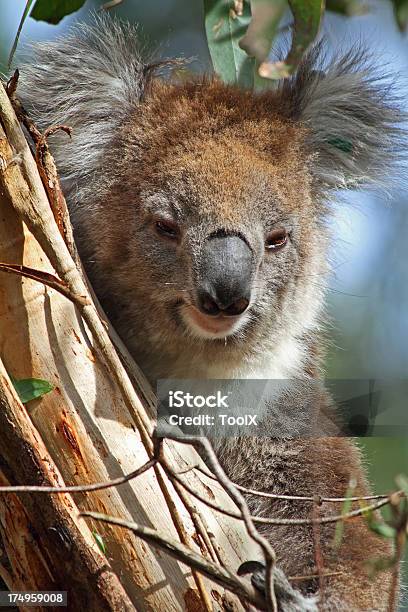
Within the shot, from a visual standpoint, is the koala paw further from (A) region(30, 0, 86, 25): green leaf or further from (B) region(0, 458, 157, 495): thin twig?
(A) region(30, 0, 86, 25): green leaf

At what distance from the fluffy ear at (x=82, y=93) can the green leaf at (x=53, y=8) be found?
63 centimetres

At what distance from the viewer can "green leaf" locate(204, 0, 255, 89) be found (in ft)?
8.60

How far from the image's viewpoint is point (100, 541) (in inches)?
82.7

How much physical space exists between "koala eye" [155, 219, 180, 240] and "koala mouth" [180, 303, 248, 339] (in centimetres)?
25

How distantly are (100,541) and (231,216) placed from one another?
47.4 inches

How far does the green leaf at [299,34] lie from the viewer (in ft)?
6.79

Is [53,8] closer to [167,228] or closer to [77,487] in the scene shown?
[167,228]

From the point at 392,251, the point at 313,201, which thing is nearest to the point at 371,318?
the point at 392,251

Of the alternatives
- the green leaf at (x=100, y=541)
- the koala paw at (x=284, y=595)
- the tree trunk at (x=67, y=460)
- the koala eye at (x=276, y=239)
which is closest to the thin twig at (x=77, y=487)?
the tree trunk at (x=67, y=460)

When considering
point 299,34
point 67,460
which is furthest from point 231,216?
point 67,460

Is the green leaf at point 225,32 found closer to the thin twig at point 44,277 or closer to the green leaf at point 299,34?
the green leaf at point 299,34

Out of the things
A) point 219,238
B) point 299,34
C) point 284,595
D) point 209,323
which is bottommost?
point 284,595

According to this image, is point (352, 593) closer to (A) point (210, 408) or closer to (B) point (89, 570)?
(A) point (210, 408)

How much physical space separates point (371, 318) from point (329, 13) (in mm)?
4204
